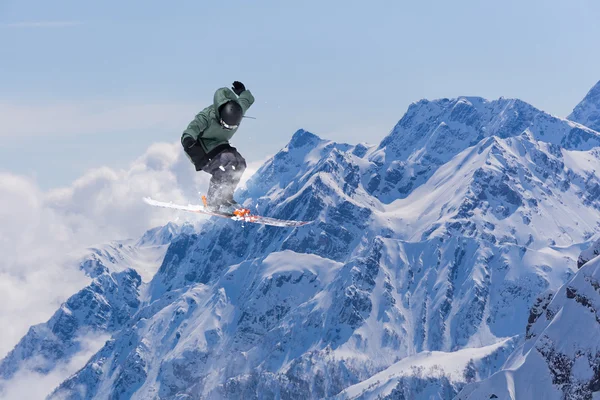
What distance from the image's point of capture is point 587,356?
652 ft

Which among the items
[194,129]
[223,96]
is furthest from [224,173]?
[223,96]

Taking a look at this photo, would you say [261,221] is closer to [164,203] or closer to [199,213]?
[199,213]

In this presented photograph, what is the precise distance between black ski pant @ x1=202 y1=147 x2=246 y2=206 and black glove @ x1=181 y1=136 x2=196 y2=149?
89 cm

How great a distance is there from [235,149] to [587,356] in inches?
7767

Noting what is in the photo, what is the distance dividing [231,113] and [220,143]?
4.59 ft

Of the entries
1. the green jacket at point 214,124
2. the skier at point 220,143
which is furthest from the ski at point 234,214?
the green jacket at point 214,124

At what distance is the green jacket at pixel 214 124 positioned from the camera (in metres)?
16.3

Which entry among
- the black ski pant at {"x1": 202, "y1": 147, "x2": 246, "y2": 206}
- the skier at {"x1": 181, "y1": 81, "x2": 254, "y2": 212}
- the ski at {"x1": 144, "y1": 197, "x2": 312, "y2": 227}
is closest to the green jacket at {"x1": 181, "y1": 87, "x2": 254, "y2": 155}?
the skier at {"x1": 181, "y1": 81, "x2": 254, "y2": 212}

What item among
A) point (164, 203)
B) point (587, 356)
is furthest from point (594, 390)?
point (164, 203)

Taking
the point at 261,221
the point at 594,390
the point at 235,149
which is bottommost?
the point at 594,390

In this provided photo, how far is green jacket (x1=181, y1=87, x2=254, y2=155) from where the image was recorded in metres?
16.3

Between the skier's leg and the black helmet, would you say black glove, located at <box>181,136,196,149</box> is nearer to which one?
the black helmet

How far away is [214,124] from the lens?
17047 mm

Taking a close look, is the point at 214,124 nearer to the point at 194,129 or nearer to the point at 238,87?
the point at 194,129
